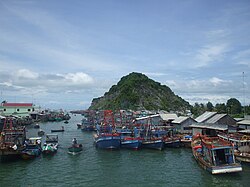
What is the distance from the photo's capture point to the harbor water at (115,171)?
28.5 meters

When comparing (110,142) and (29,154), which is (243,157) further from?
(29,154)

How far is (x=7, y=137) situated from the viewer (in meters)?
42.8

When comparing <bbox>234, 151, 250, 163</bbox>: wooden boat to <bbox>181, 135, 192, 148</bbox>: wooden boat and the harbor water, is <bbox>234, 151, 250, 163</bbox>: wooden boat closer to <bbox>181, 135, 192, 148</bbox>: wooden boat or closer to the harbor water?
the harbor water

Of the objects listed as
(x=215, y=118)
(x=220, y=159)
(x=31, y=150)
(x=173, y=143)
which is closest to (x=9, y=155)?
(x=31, y=150)

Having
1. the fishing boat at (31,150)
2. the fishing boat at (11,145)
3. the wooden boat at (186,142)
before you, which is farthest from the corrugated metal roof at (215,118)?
the fishing boat at (11,145)

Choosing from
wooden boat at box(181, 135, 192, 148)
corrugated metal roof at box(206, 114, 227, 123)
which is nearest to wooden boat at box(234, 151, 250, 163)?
wooden boat at box(181, 135, 192, 148)

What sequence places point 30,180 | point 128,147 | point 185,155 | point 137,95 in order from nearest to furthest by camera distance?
point 30,180
point 185,155
point 128,147
point 137,95

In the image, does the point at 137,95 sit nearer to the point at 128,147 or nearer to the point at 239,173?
the point at 128,147

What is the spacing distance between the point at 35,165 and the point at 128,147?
1824 cm

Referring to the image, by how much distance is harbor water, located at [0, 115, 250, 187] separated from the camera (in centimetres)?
2855

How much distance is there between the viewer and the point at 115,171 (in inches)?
1307

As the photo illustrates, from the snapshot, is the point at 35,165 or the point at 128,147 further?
the point at 128,147

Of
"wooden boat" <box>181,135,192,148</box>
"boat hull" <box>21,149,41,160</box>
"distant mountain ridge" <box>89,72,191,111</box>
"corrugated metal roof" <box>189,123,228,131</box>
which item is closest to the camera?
"boat hull" <box>21,149,41,160</box>

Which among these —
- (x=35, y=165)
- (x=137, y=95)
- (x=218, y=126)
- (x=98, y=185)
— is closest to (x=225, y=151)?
(x=98, y=185)
